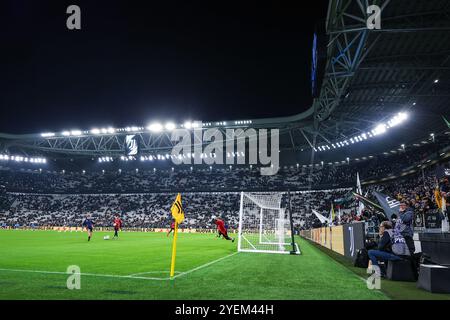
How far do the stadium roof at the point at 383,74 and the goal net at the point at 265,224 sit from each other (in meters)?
9.25

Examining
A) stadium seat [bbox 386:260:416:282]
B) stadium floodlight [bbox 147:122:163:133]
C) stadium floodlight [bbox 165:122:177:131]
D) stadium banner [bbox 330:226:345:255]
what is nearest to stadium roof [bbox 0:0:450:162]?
stadium floodlight [bbox 147:122:163:133]

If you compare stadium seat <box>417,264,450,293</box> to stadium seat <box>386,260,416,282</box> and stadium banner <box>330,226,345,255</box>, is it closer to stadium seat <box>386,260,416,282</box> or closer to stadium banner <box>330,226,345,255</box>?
stadium seat <box>386,260,416,282</box>

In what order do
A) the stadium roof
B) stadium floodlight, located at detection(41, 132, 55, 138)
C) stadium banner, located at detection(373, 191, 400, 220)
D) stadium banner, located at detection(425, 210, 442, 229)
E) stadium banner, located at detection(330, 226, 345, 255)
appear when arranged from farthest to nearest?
stadium floodlight, located at detection(41, 132, 55, 138)
the stadium roof
stadium banner, located at detection(330, 226, 345, 255)
stadium banner, located at detection(425, 210, 442, 229)
stadium banner, located at detection(373, 191, 400, 220)

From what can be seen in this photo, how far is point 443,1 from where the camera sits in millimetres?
15594

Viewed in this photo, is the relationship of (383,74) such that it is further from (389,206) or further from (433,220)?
(389,206)

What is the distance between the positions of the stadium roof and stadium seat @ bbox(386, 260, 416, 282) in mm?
11340

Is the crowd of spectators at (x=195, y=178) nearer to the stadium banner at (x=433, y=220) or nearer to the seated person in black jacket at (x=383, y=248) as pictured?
the stadium banner at (x=433, y=220)

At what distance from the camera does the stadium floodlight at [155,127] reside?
131 feet

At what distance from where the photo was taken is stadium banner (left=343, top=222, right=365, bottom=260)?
1097 cm

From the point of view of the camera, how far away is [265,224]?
25297mm

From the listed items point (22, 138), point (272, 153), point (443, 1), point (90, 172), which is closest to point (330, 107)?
point (443, 1)

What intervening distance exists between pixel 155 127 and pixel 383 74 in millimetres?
26762

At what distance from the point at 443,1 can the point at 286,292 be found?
16.8 m

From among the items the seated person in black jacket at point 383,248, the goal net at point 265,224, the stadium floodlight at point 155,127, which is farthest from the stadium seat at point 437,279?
the stadium floodlight at point 155,127
